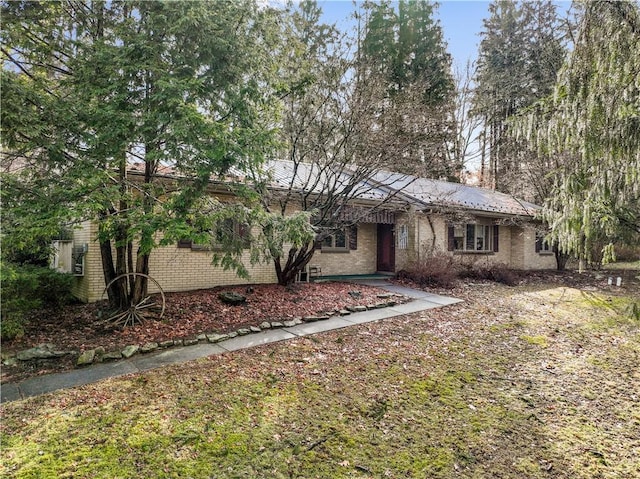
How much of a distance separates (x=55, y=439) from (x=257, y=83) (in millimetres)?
5411

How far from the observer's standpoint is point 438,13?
78.5ft

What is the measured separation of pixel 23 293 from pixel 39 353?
7.26 feet

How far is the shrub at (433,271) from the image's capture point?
1166cm

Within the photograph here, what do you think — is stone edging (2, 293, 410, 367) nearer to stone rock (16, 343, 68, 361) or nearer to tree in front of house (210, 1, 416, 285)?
stone rock (16, 343, 68, 361)

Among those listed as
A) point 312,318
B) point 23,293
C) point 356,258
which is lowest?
point 312,318

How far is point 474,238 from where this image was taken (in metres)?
15.8

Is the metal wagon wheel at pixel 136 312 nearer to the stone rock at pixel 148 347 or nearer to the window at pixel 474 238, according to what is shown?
the stone rock at pixel 148 347

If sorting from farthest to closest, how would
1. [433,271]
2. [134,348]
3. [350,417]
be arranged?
1. [433,271]
2. [134,348]
3. [350,417]

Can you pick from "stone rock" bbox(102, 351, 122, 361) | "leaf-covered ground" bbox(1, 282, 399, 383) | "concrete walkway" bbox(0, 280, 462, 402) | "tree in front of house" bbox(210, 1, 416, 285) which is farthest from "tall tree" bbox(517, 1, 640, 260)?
"stone rock" bbox(102, 351, 122, 361)

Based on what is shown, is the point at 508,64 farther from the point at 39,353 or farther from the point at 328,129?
the point at 39,353

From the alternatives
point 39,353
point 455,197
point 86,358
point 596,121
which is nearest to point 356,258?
point 455,197

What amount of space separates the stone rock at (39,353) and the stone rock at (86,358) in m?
0.35

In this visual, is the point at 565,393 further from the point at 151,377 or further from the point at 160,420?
the point at 151,377

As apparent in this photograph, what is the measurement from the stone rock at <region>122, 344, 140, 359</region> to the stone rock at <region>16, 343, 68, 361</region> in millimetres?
799
